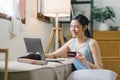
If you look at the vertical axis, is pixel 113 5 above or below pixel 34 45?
above

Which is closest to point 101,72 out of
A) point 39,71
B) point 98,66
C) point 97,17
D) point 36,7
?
point 98,66

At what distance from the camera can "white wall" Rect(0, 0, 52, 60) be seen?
2693 millimetres

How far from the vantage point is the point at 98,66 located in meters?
2.26

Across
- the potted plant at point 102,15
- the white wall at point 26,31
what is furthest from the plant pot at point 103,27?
the white wall at point 26,31

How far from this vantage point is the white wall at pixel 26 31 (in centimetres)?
269

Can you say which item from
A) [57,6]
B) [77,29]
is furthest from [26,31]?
[77,29]

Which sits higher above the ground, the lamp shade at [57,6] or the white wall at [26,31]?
the lamp shade at [57,6]

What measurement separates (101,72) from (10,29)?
1.30 meters

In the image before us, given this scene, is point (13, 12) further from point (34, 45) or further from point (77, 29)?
point (34, 45)

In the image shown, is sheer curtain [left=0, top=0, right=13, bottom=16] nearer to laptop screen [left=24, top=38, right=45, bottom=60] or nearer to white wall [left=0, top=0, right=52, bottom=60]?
white wall [left=0, top=0, right=52, bottom=60]

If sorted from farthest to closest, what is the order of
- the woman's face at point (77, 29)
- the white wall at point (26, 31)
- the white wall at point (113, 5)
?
1. the white wall at point (113, 5)
2. the white wall at point (26, 31)
3. the woman's face at point (77, 29)

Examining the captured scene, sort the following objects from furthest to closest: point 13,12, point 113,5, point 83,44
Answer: point 113,5 < point 13,12 < point 83,44

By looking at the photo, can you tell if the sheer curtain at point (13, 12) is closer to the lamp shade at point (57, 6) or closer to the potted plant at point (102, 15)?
the lamp shade at point (57, 6)

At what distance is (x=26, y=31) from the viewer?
336cm
